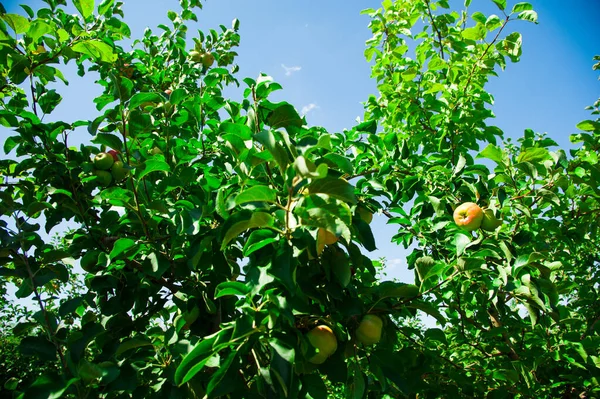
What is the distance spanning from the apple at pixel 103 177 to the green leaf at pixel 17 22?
71 centimetres

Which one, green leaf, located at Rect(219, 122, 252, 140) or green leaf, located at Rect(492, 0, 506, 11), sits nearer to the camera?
green leaf, located at Rect(219, 122, 252, 140)

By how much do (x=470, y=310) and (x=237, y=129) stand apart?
245 cm

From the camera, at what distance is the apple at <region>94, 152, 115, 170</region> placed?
2.06 m

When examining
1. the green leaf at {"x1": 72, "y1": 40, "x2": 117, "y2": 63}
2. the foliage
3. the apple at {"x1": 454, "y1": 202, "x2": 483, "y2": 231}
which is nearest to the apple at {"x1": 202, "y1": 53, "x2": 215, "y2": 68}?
the foliage

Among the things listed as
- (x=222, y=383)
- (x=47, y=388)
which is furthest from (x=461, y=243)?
(x=47, y=388)

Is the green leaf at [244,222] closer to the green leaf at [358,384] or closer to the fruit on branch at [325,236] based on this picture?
the fruit on branch at [325,236]

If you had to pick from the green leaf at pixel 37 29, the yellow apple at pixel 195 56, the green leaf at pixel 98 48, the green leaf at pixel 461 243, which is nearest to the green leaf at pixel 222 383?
the green leaf at pixel 461 243

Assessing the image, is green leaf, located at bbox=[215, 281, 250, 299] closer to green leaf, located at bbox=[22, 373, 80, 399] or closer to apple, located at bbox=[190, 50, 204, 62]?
green leaf, located at bbox=[22, 373, 80, 399]

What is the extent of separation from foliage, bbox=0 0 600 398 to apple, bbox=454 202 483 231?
0.08 m

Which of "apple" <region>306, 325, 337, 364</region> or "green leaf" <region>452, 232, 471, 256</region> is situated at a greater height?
"green leaf" <region>452, 232, 471, 256</region>

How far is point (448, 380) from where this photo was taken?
233cm

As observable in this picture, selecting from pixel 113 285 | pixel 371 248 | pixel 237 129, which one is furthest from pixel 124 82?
pixel 371 248

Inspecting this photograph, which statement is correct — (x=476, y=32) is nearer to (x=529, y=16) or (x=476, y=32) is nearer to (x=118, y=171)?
(x=529, y=16)

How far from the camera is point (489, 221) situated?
191 cm
